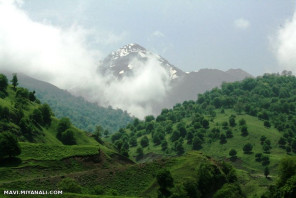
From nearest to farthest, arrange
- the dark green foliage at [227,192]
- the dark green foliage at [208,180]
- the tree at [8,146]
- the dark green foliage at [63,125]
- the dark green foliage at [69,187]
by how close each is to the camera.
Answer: the dark green foliage at [69,187]
the tree at [8,146]
the dark green foliage at [227,192]
the dark green foliage at [208,180]
the dark green foliage at [63,125]

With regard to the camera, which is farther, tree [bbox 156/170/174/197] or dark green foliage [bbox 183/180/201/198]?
tree [bbox 156/170/174/197]

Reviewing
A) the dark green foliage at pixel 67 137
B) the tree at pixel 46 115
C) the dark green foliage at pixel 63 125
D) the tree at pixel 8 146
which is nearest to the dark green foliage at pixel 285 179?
the tree at pixel 8 146

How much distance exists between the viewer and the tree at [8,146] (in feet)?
361

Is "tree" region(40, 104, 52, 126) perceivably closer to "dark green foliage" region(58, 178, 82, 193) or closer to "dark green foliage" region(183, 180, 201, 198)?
"dark green foliage" region(58, 178, 82, 193)

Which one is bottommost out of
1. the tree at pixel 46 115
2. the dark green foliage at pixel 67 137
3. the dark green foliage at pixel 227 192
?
the dark green foliage at pixel 227 192

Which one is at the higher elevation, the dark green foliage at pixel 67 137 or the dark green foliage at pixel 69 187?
the dark green foliage at pixel 67 137

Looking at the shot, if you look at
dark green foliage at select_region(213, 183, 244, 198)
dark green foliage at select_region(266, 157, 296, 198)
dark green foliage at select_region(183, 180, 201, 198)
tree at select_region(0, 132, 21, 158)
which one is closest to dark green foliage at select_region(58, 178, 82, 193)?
tree at select_region(0, 132, 21, 158)

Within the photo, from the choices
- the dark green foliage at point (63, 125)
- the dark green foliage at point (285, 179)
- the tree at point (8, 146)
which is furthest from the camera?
the dark green foliage at point (63, 125)

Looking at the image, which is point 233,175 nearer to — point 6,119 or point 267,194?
point 267,194

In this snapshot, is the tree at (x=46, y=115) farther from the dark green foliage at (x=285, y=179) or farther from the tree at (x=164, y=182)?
the dark green foliage at (x=285, y=179)

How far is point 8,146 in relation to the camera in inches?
4373

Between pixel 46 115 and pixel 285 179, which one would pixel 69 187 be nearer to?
pixel 285 179

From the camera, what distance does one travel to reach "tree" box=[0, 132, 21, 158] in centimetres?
11006

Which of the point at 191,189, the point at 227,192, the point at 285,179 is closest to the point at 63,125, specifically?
the point at 191,189
